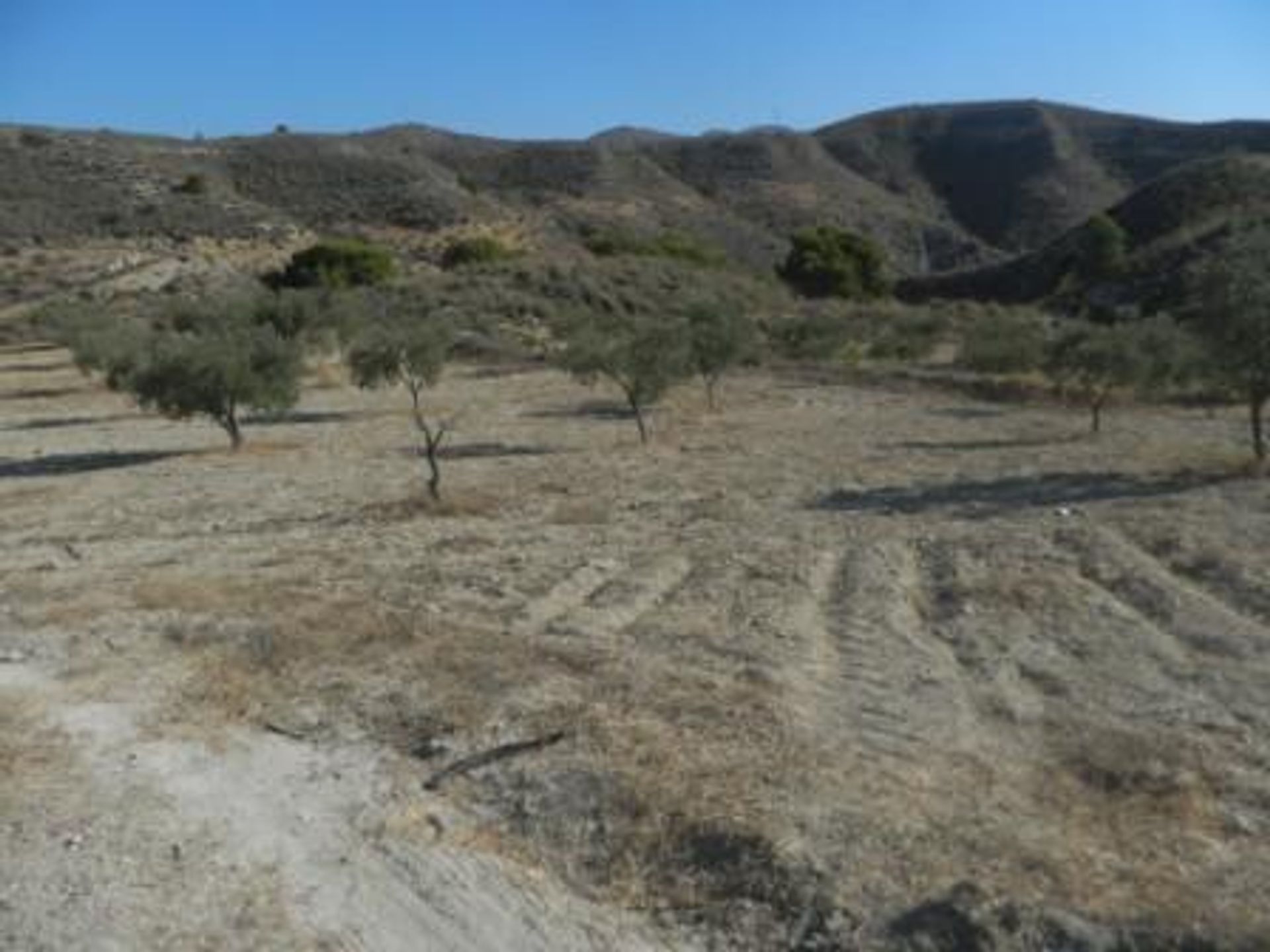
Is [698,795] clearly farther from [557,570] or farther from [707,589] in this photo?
[557,570]

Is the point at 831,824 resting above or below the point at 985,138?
below

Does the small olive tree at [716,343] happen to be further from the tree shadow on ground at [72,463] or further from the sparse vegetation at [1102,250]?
the sparse vegetation at [1102,250]

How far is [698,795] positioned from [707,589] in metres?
5.40

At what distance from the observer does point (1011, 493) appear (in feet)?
59.8

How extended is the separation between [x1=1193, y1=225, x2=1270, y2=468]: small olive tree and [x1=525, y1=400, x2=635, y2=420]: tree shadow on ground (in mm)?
12668

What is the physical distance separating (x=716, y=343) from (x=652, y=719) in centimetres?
2060

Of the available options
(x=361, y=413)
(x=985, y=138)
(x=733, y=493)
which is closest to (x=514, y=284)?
(x=361, y=413)

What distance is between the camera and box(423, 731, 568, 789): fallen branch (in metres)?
8.68

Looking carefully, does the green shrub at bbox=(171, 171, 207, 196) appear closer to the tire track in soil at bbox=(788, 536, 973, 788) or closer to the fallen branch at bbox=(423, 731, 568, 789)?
the tire track in soil at bbox=(788, 536, 973, 788)

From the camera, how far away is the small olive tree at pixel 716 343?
1157 inches

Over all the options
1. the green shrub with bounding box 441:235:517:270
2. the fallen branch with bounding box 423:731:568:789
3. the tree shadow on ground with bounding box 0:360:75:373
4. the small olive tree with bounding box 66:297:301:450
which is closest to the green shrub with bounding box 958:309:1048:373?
the small olive tree with bounding box 66:297:301:450

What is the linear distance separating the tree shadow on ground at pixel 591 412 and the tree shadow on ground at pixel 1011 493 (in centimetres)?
1109

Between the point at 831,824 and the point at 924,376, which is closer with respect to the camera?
the point at 831,824

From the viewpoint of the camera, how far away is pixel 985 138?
12469cm
